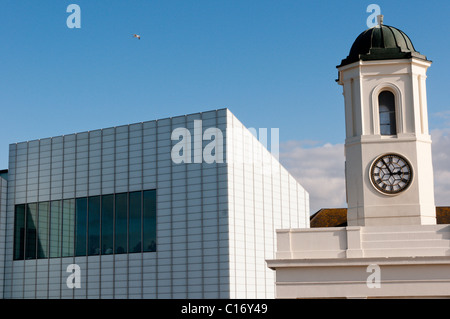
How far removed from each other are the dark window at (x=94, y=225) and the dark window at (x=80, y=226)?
17.8 inches

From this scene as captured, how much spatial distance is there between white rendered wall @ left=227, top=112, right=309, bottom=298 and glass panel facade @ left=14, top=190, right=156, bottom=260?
5.58 metres

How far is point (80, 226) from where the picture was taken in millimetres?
45062

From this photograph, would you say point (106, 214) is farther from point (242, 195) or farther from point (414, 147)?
point (414, 147)

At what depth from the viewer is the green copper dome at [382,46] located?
29.2m

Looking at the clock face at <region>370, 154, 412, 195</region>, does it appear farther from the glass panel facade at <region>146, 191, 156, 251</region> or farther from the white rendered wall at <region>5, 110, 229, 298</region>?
the glass panel facade at <region>146, 191, 156, 251</region>

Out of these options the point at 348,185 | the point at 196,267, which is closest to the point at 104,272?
the point at 196,267

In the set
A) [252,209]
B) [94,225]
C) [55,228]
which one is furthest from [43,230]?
[252,209]

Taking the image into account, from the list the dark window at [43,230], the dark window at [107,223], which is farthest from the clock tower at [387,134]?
the dark window at [43,230]

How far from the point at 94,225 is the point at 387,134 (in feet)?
74.9

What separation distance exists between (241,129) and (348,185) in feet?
45.9

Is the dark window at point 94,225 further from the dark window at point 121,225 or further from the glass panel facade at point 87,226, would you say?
the dark window at point 121,225

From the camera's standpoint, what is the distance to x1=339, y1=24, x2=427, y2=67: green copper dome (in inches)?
1150
